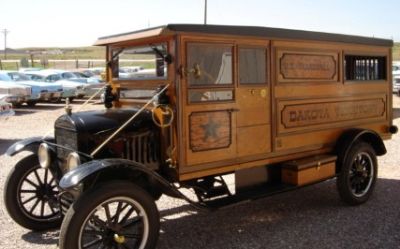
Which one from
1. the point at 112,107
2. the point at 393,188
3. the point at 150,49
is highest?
the point at 150,49

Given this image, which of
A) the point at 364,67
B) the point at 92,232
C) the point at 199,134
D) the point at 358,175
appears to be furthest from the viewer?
the point at 364,67

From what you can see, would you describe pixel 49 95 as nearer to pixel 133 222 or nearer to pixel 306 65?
pixel 306 65

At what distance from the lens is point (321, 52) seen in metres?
5.91

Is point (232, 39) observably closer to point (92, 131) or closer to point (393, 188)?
point (92, 131)

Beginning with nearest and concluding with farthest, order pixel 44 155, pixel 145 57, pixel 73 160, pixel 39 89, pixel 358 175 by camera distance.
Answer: pixel 73 160
pixel 44 155
pixel 145 57
pixel 358 175
pixel 39 89

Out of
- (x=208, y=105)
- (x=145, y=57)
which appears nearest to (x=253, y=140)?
(x=208, y=105)

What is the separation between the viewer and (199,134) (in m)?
4.74

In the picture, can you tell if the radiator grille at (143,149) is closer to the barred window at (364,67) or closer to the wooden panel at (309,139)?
the wooden panel at (309,139)

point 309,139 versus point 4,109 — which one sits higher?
point 4,109

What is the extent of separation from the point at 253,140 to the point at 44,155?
2203 millimetres

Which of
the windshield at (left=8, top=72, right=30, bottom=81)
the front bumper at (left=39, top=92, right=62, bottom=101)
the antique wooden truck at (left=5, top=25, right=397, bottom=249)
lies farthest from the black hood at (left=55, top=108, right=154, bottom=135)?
the windshield at (left=8, top=72, right=30, bottom=81)

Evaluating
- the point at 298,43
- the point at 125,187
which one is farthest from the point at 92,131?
the point at 298,43

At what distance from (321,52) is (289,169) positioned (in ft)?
4.98

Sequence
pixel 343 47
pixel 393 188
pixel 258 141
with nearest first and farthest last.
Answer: pixel 258 141 < pixel 343 47 < pixel 393 188
